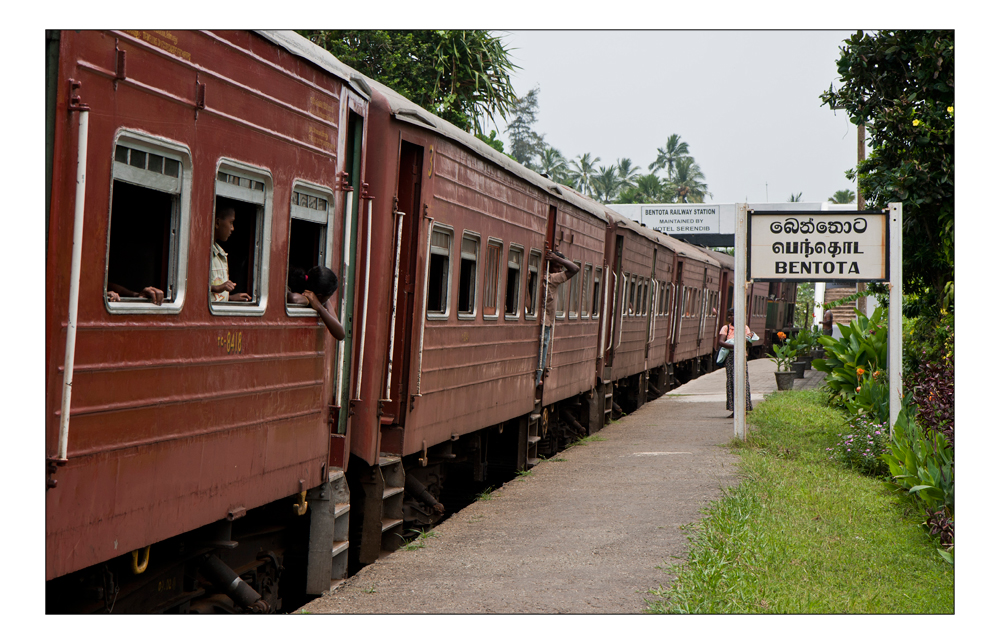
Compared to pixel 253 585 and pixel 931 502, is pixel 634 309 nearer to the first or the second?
pixel 931 502

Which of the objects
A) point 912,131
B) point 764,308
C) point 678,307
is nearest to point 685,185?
point 764,308

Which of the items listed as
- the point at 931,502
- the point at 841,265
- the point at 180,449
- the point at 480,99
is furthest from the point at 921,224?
the point at 180,449

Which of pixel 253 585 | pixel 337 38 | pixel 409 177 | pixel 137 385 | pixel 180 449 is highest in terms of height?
pixel 337 38

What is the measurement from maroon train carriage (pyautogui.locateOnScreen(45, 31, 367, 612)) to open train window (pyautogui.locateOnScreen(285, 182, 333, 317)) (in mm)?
13

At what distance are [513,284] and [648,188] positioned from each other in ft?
177

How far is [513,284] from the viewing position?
10242 millimetres

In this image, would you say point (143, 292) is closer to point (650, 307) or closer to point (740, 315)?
point (740, 315)

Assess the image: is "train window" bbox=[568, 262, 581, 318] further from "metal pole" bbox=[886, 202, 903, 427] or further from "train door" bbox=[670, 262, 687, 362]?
"train door" bbox=[670, 262, 687, 362]

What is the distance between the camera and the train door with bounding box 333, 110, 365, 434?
247 inches

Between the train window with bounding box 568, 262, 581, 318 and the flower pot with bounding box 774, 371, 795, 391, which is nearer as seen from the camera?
the train window with bounding box 568, 262, 581, 318

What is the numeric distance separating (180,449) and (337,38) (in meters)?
14.3

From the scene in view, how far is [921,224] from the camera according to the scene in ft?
37.4

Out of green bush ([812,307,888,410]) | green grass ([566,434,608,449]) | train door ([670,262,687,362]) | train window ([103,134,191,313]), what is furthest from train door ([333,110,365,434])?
train door ([670,262,687,362])

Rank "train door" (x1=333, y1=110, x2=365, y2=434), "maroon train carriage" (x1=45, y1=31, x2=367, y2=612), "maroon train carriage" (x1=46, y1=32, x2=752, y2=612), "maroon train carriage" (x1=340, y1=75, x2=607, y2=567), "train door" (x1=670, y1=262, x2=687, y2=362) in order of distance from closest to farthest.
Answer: "maroon train carriage" (x1=45, y1=31, x2=367, y2=612), "maroon train carriage" (x1=46, y1=32, x2=752, y2=612), "train door" (x1=333, y1=110, x2=365, y2=434), "maroon train carriage" (x1=340, y1=75, x2=607, y2=567), "train door" (x1=670, y1=262, x2=687, y2=362)
